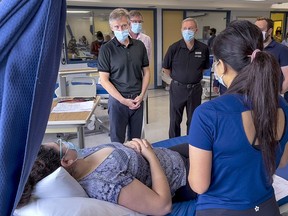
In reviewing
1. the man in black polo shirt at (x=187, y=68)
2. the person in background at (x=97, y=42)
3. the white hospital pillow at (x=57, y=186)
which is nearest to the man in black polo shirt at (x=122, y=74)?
the man in black polo shirt at (x=187, y=68)

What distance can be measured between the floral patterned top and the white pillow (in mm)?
59

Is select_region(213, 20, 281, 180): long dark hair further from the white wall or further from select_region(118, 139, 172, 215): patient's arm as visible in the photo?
the white wall

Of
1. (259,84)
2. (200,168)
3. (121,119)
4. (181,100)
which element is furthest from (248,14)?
(200,168)

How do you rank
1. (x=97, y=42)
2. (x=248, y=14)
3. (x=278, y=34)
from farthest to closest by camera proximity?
1. (x=278, y=34)
2. (x=248, y=14)
3. (x=97, y=42)

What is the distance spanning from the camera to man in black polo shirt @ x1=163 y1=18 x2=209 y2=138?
10.1 ft

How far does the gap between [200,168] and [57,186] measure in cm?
65

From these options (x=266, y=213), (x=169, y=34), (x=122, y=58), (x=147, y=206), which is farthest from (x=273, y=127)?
(x=169, y=34)

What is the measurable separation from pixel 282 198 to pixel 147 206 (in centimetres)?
82

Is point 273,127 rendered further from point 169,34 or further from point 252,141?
point 169,34

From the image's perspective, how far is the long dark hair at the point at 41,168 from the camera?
3.98ft

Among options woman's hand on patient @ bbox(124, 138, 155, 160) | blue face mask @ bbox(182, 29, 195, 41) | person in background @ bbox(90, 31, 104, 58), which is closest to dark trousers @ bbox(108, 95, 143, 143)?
woman's hand on patient @ bbox(124, 138, 155, 160)

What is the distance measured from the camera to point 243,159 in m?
1.03

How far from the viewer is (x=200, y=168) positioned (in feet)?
3.40

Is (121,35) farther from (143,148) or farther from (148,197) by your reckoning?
(148,197)
